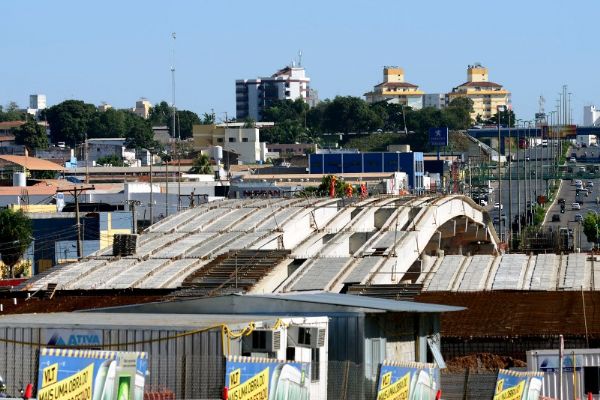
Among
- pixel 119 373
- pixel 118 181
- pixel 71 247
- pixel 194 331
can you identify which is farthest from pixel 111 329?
pixel 118 181

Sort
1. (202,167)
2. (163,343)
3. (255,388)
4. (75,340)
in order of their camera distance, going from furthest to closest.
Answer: (202,167), (75,340), (163,343), (255,388)

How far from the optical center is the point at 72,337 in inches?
1063

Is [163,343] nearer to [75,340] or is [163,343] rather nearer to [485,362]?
[75,340]

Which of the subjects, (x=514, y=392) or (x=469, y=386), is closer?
(x=514, y=392)

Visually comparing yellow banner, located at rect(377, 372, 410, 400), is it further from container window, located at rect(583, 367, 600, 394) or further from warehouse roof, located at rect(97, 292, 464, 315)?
container window, located at rect(583, 367, 600, 394)

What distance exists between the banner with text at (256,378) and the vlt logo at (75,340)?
3.14 m

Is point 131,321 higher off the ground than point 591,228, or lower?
higher

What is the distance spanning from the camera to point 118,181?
163250 millimetres

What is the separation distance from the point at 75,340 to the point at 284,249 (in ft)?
123

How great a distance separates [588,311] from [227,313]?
1775 centimetres

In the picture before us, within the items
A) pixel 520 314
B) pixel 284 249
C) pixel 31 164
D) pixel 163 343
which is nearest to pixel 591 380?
pixel 163 343

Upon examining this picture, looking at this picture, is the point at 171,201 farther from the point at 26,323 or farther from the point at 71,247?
the point at 26,323

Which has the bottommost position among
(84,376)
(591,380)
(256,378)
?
(591,380)

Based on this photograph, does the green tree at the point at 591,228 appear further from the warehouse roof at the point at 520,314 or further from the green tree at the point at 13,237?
the warehouse roof at the point at 520,314
